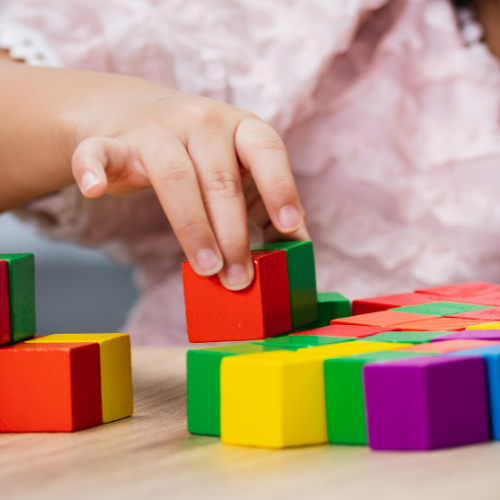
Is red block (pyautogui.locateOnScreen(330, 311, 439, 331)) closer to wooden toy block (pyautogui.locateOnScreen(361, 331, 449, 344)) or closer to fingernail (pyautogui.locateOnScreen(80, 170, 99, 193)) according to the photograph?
wooden toy block (pyautogui.locateOnScreen(361, 331, 449, 344))

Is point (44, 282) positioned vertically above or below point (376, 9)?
below

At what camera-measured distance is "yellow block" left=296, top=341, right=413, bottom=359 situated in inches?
15.9

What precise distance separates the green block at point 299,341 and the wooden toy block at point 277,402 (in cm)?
4

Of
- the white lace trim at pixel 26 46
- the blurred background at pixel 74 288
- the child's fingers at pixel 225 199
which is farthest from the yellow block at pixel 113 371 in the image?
the blurred background at pixel 74 288

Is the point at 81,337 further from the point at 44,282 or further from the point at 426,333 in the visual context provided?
the point at 44,282

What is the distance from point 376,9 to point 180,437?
0.95 meters

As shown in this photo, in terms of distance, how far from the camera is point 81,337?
1.62 feet

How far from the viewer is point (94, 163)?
473mm

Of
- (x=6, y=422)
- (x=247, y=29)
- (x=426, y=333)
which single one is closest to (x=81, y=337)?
(x=6, y=422)

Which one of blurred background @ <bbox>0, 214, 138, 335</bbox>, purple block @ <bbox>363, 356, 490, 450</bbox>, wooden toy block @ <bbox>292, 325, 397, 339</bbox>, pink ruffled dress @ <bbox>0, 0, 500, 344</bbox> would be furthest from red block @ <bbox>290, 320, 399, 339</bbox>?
blurred background @ <bbox>0, 214, 138, 335</bbox>

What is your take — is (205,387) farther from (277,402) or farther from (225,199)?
(225,199)

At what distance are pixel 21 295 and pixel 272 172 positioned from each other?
0.77ft

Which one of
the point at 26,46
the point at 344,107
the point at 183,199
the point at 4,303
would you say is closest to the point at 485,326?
the point at 183,199

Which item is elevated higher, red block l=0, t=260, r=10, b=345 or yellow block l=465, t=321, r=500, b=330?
red block l=0, t=260, r=10, b=345
